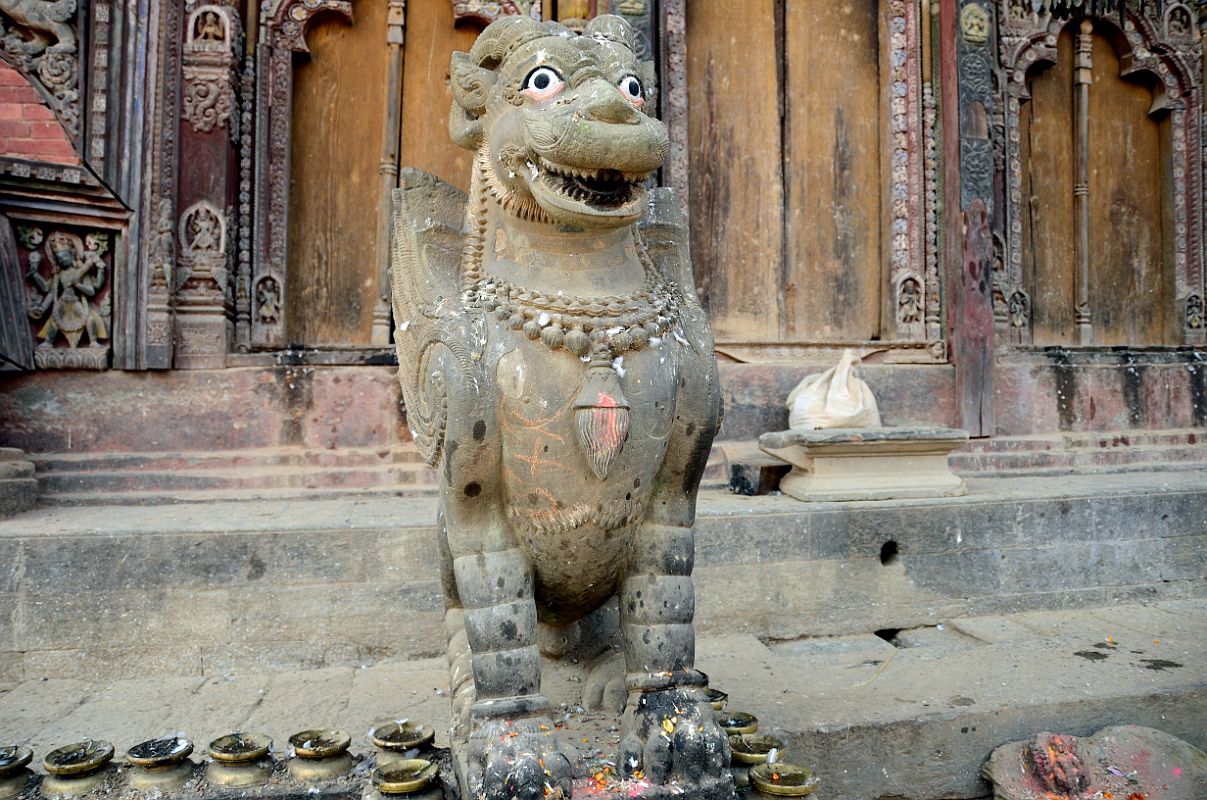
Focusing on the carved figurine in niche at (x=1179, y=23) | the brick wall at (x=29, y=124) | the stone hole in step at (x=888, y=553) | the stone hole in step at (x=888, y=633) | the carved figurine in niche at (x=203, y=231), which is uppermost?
the carved figurine in niche at (x=1179, y=23)

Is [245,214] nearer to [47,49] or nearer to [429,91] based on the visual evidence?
[47,49]

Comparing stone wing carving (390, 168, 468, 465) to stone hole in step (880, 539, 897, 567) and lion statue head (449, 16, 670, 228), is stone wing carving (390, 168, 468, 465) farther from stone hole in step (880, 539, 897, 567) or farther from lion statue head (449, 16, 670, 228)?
stone hole in step (880, 539, 897, 567)

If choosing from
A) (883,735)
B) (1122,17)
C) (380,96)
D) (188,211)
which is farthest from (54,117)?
(1122,17)

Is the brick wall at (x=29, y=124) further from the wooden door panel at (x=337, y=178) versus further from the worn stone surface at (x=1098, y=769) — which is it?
the worn stone surface at (x=1098, y=769)

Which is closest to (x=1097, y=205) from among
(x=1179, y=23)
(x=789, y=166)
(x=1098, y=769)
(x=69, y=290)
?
(x=1179, y=23)

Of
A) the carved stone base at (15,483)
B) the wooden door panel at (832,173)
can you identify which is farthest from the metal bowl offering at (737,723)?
the wooden door panel at (832,173)

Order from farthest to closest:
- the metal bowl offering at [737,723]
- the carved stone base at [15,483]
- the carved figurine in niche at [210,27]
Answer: the carved figurine in niche at [210,27] → the carved stone base at [15,483] → the metal bowl offering at [737,723]

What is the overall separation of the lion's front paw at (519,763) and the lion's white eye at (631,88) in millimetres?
1509

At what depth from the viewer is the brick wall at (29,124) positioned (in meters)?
4.21

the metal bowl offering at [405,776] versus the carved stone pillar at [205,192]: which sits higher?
the carved stone pillar at [205,192]

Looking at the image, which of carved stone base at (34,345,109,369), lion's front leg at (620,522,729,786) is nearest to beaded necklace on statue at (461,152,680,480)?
lion's front leg at (620,522,729,786)

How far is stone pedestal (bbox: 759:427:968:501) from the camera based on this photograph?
4113 mm

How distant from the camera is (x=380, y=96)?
5148 millimetres

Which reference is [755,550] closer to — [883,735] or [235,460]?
[883,735]
